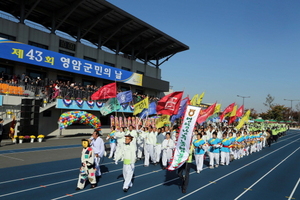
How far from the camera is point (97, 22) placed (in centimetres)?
2750

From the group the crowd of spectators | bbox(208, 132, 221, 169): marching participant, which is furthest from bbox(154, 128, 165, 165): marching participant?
the crowd of spectators

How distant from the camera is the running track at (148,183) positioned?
711cm

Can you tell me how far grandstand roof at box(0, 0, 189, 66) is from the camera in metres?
24.8

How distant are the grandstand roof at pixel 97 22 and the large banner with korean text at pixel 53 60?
152 inches

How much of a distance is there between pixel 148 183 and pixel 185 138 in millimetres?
2197

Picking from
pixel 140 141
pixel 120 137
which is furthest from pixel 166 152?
pixel 120 137

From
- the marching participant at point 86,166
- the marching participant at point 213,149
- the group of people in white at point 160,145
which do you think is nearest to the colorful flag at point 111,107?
the group of people in white at point 160,145

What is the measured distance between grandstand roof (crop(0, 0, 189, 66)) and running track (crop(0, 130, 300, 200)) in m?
18.7

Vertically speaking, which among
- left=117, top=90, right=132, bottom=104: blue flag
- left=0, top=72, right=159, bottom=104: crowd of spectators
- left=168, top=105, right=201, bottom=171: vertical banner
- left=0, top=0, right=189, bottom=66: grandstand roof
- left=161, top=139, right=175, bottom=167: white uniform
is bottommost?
left=161, top=139, right=175, bottom=167: white uniform

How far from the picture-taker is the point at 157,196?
23.3 ft

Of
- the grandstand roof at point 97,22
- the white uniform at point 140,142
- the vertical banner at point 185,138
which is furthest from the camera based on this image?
the grandstand roof at point 97,22

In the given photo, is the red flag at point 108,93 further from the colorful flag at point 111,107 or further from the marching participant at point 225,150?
the marching participant at point 225,150

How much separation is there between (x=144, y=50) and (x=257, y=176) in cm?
3148

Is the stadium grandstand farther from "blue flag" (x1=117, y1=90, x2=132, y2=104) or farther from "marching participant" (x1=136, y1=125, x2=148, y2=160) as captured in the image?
"marching participant" (x1=136, y1=125, x2=148, y2=160)
